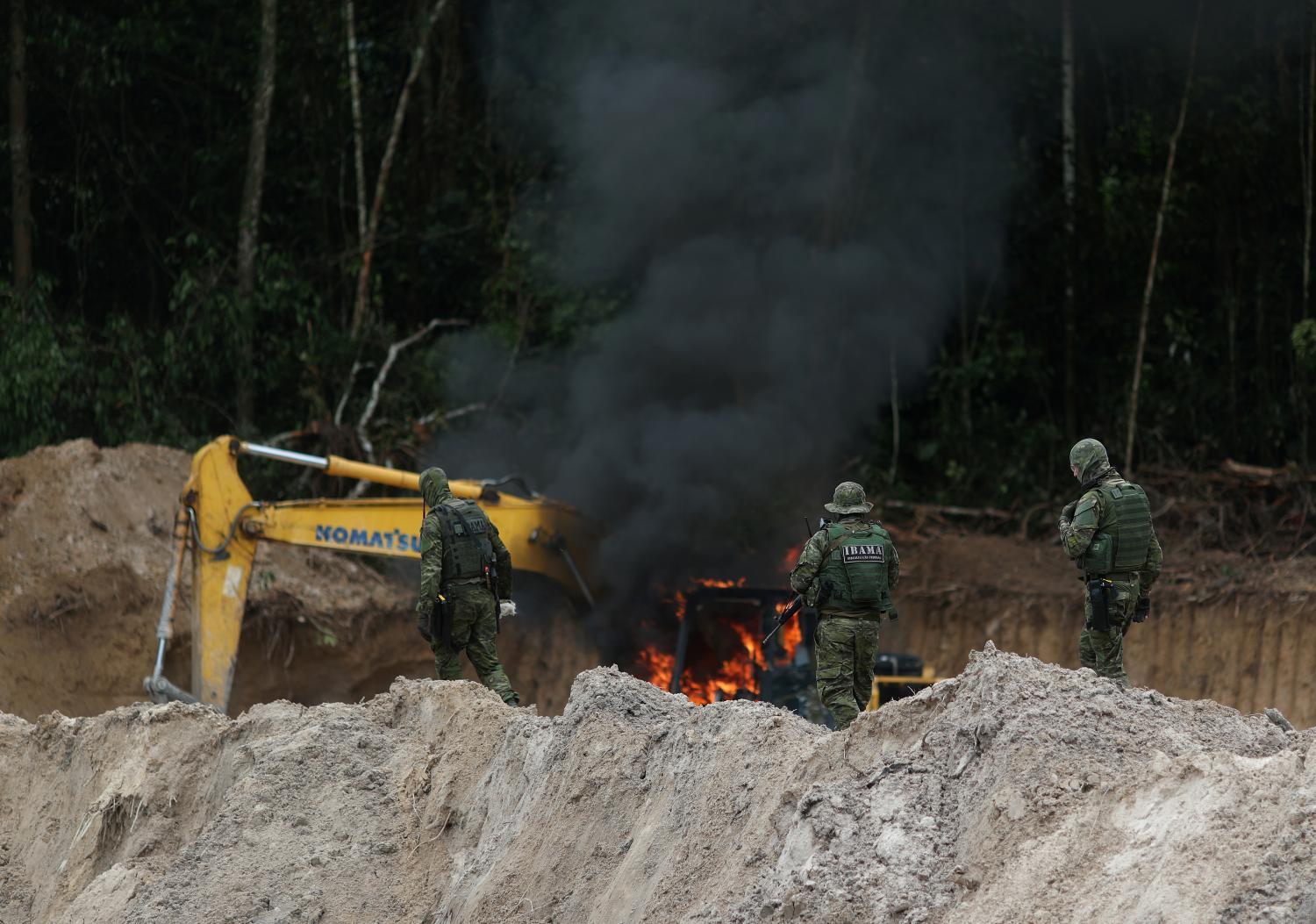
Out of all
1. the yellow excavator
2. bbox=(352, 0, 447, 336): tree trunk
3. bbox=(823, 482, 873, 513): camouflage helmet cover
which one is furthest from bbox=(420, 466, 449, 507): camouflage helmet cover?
bbox=(352, 0, 447, 336): tree trunk

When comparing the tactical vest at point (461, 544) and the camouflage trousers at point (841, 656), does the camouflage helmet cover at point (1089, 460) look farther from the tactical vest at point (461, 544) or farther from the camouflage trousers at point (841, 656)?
the tactical vest at point (461, 544)

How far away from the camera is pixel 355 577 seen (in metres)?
16.0

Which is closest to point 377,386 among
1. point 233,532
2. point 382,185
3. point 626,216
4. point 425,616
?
point 382,185

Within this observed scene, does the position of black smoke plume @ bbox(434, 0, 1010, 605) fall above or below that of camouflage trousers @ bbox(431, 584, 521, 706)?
above

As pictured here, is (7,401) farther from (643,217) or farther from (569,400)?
(643,217)

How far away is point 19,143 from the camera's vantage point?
19625 millimetres

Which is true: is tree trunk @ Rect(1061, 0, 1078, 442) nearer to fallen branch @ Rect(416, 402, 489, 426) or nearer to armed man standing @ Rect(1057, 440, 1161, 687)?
fallen branch @ Rect(416, 402, 489, 426)

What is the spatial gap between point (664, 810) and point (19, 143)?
16.2 metres

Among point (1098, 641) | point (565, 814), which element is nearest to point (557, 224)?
point (1098, 641)

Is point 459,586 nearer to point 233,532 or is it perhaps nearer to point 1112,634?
point 233,532

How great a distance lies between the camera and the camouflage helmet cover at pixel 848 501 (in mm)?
8602

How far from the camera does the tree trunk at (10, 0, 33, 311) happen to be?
1948cm

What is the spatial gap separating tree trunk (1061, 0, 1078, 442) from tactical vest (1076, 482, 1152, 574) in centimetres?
1164

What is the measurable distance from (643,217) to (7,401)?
7.14 meters
